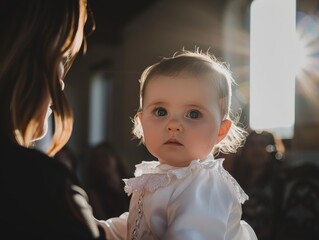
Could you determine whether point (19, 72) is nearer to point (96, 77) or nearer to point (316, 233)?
point (316, 233)

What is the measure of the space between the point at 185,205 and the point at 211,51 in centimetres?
452

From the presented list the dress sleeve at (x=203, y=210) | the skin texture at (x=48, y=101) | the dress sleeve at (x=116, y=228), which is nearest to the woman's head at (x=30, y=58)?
the skin texture at (x=48, y=101)

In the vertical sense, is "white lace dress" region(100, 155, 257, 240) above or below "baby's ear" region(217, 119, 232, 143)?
below

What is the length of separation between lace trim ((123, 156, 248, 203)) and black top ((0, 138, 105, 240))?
1.27 ft

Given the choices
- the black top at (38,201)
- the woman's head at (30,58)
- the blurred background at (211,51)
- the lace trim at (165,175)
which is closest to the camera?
the black top at (38,201)

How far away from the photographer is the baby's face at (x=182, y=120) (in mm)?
1265

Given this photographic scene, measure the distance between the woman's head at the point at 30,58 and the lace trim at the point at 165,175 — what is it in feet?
1.10

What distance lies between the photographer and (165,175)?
4.05ft

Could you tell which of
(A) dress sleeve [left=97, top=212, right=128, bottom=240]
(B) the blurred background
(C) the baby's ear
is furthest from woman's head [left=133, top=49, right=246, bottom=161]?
(B) the blurred background

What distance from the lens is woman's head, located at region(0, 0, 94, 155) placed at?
93 centimetres

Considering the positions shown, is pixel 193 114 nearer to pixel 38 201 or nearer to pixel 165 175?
pixel 165 175

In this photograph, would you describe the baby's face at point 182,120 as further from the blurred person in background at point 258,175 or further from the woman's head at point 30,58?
the blurred person in background at point 258,175

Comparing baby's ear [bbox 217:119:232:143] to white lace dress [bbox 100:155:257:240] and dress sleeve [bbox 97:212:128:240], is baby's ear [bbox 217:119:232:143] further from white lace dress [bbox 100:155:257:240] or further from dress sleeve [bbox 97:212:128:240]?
dress sleeve [bbox 97:212:128:240]

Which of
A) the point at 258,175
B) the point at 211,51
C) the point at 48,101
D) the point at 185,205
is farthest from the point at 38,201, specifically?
the point at 211,51
